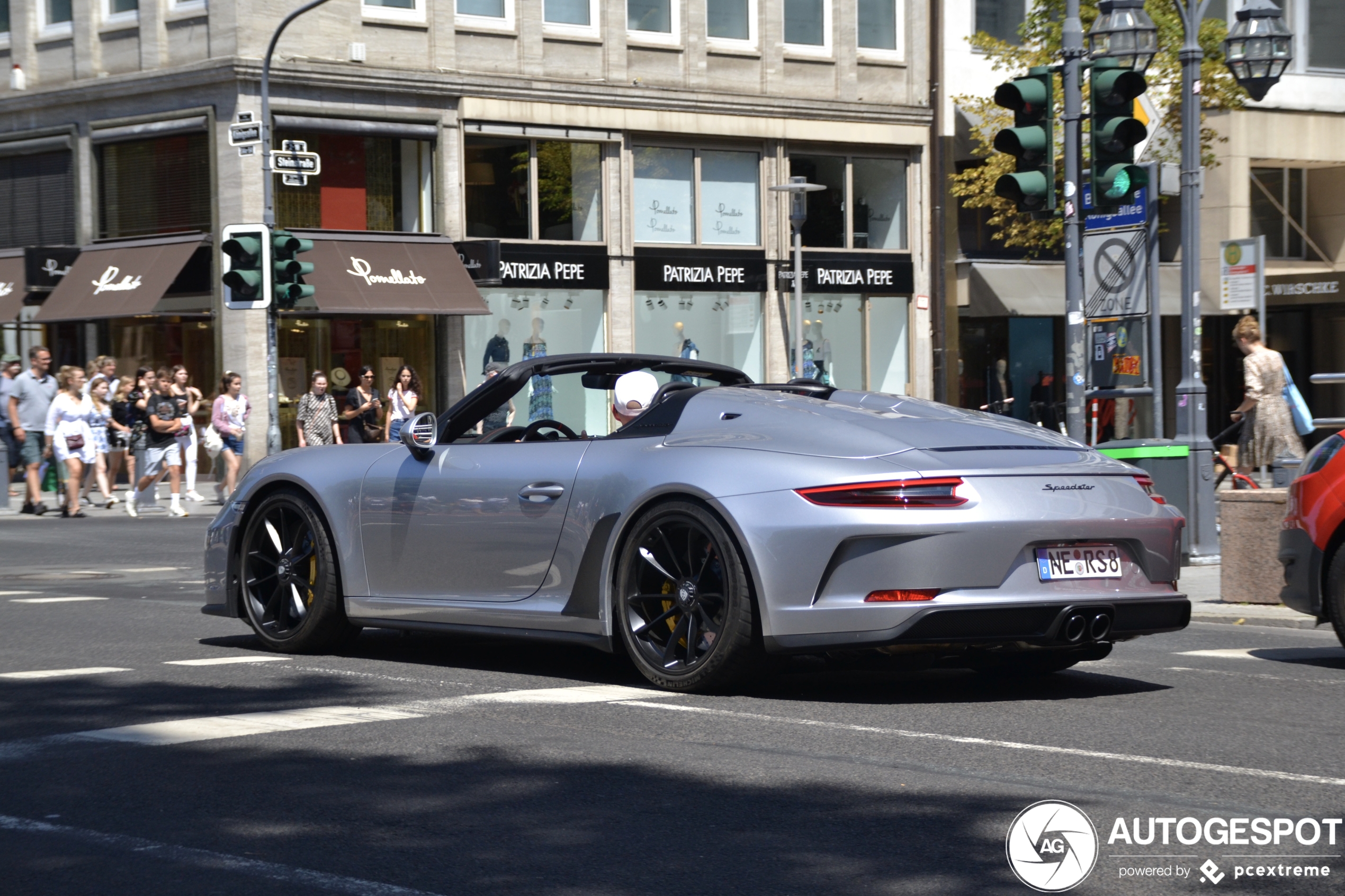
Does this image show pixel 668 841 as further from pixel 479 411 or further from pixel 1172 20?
pixel 1172 20

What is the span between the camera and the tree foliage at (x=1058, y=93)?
29.3 metres

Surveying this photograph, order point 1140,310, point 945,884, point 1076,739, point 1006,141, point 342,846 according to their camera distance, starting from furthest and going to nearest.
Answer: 1. point 1140,310
2. point 1006,141
3. point 1076,739
4. point 342,846
5. point 945,884

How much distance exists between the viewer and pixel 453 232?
30.8m

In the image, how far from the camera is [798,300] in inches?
1262

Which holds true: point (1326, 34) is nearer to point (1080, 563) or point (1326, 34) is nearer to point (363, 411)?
point (363, 411)

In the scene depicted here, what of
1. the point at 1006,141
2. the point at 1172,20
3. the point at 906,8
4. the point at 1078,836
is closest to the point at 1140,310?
the point at 1006,141

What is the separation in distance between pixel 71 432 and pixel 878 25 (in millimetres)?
19140

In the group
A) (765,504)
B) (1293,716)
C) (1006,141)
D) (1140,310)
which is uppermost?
(1006,141)

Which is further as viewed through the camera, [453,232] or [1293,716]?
[453,232]

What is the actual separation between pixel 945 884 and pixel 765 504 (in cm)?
271

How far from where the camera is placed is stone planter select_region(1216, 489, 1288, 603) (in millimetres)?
11250

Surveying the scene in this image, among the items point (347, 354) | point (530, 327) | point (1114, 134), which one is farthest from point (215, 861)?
point (530, 327)

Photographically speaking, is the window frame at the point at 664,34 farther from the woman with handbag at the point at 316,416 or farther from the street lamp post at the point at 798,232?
the woman with handbag at the point at 316,416

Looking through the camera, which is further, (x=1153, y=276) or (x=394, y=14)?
(x=394, y=14)
